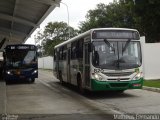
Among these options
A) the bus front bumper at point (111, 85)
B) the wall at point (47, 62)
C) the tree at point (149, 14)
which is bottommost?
the bus front bumper at point (111, 85)

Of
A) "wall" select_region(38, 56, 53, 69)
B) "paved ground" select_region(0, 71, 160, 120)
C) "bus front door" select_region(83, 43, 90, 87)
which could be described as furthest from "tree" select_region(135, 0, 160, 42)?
"wall" select_region(38, 56, 53, 69)

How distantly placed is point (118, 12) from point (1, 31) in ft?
121

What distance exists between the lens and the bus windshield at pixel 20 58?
27.8 m

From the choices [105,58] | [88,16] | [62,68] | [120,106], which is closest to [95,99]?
[105,58]

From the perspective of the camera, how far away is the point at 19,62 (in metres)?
27.9

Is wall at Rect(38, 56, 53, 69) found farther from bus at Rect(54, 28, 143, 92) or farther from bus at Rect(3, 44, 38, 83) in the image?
bus at Rect(54, 28, 143, 92)

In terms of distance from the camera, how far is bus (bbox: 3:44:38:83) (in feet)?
91.1

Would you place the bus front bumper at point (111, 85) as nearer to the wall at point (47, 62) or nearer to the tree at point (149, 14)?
the tree at point (149, 14)

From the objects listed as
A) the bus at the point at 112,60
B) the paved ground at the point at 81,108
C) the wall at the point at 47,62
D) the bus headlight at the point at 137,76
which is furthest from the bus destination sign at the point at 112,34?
the wall at the point at 47,62

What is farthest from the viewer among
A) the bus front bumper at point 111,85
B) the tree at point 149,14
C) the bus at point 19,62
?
the tree at point 149,14

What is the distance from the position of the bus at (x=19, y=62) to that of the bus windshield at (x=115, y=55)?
40.4ft

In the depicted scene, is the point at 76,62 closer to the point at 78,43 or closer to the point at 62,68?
the point at 78,43

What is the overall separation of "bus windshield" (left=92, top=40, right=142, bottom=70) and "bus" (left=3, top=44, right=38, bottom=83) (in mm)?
12314

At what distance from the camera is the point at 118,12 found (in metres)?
76.3
